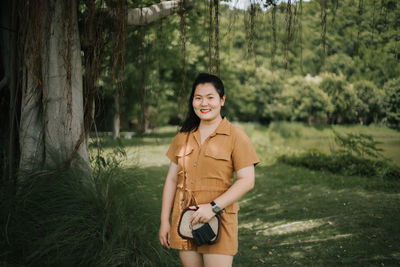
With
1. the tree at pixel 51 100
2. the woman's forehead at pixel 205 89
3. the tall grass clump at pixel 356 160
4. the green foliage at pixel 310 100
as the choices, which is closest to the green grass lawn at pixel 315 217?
the tall grass clump at pixel 356 160

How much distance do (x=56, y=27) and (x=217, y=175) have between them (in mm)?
2249

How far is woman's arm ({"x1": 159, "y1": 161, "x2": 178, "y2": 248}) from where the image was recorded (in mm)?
2121

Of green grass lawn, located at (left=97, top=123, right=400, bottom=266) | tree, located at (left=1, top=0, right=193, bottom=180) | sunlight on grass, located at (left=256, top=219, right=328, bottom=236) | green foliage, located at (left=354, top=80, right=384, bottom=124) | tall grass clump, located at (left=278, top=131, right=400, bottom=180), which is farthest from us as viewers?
green foliage, located at (left=354, top=80, right=384, bottom=124)

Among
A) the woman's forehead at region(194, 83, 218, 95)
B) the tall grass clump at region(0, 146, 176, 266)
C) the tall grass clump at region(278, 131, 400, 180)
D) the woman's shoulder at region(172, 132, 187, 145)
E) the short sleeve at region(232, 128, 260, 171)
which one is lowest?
the tall grass clump at region(278, 131, 400, 180)

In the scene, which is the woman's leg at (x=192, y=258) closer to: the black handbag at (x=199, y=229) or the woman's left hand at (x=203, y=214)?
the black handbag at (x=199, y=229)

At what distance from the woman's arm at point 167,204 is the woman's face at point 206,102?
14.9 inches

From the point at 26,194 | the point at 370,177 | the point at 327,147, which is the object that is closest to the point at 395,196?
the point at 370,177

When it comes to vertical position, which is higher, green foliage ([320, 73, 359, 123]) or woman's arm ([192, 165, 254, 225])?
green foliage ([320, 73, 359, 123])

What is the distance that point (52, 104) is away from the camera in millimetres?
3217

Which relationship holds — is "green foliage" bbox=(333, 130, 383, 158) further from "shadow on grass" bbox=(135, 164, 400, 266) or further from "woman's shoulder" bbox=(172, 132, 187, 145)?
"woman's shoulder" bbox=(172, 132, 187, 145)

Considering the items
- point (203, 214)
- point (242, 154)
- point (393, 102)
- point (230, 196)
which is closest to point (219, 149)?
point (242, 154)

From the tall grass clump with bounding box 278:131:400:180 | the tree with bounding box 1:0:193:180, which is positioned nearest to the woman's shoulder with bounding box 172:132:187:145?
the tree with bounding box 1:0:193:180

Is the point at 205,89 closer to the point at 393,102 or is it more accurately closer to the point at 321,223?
the point at 321,223

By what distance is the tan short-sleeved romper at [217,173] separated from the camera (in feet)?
6.40
